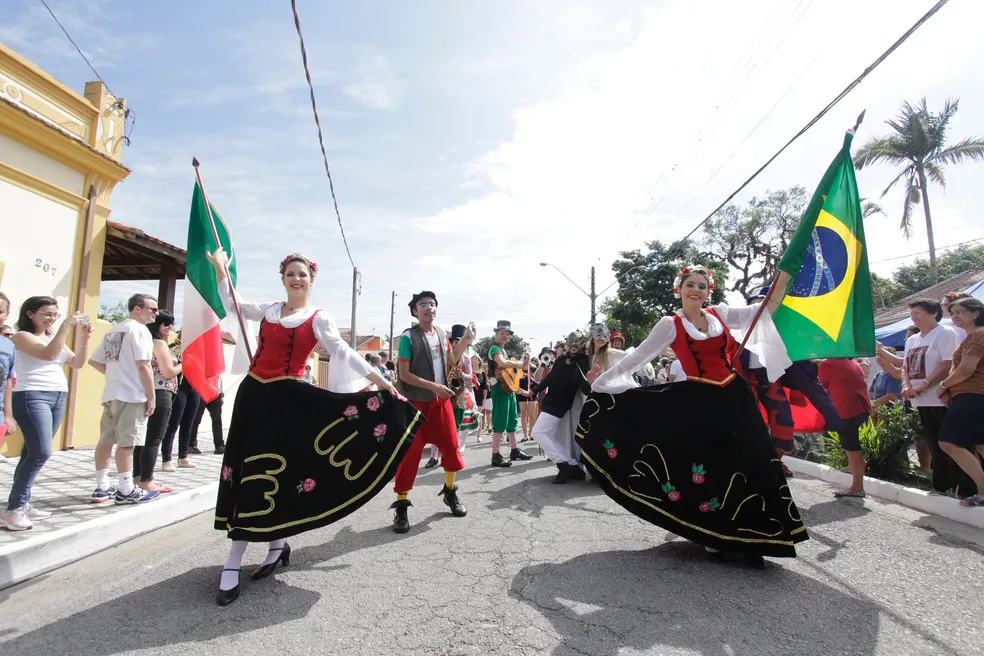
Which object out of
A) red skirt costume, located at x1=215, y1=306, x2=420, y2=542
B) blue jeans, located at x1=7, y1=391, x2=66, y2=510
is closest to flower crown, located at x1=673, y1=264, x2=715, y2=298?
red skirt costume, located at x1=215, y1=306, x2=420, y2=542

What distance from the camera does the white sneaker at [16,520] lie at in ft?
13.4

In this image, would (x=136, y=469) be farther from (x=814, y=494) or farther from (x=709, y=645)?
(x=814, y=494)

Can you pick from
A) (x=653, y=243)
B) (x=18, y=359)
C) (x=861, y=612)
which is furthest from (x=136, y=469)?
(x=653, y=243)

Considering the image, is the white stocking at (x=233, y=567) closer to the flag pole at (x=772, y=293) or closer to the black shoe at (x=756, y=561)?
the black shoe at (x=756, y=561)

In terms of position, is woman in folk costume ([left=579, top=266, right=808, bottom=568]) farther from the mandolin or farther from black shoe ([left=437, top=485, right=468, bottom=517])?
the mandolin

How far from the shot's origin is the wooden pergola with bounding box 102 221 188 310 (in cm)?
998

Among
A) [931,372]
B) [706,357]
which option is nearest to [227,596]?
[706,357]

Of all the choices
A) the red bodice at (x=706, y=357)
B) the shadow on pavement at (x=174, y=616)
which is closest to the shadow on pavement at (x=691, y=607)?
the red bodice at (x=706, y=357)

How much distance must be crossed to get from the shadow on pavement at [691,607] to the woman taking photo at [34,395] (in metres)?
3.56

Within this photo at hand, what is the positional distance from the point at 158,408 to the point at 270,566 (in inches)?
115

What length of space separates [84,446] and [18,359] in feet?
19.7

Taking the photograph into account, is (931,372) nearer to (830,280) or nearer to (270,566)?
(830,280)

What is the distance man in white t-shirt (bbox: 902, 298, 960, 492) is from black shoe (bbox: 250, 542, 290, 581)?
17.5 feet

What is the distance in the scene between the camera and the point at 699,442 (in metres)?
3.57
